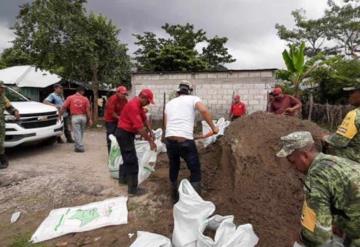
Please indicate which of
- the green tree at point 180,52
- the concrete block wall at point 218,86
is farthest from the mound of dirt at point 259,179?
→ the green tree at point 180,52

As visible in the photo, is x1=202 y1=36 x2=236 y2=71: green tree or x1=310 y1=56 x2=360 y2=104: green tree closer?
x1=310 y1=56 x2=360 y2=104: green tree

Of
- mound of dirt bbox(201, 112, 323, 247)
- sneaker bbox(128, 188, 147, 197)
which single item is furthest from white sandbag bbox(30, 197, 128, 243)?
mound of dirt bbox(201, 112, 323, 247)

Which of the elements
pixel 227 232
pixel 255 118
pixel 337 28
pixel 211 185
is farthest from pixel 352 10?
pixel 227 232

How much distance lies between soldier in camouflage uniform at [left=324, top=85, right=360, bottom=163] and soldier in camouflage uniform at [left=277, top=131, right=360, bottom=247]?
0.97 meters

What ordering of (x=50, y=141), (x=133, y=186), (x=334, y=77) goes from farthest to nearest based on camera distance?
(x=334, y=77), (x=50, y=141), (x=133, y=186)

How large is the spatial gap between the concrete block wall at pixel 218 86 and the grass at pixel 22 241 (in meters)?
10.9

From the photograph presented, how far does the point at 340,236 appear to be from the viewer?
2.17m

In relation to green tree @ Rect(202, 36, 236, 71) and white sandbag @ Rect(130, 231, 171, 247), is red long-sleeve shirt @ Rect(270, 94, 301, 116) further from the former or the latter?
green tree @ Rect(202, 36, 236, 71)

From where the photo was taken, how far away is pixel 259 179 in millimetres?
4336

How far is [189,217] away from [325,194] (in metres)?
1.72

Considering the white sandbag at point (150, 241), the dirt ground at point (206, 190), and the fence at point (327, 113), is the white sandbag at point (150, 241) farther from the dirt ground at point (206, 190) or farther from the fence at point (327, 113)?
the fence at point (327, 113)

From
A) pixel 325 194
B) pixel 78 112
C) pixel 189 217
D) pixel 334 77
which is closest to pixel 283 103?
pixel 189 217

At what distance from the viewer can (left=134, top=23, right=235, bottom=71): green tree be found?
21953 millimetres

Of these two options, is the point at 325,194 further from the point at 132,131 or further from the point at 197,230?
the point at 132,131
